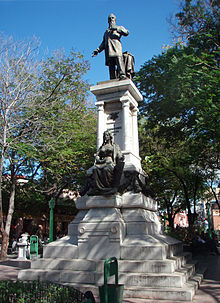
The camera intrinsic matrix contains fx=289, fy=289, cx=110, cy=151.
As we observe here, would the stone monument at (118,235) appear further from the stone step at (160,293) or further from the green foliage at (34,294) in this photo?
the green foliage at (34,294)

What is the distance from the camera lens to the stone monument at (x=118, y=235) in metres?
7.17

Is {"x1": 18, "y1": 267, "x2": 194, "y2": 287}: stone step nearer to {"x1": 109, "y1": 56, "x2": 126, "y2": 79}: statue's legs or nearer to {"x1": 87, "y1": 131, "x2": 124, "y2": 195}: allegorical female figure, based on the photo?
{"x1": 87, "y1": 131, "x2": 124, "y2": 195}: allegorical female figure

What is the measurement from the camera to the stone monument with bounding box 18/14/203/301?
7172 mm

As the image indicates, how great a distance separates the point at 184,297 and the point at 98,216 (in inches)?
131

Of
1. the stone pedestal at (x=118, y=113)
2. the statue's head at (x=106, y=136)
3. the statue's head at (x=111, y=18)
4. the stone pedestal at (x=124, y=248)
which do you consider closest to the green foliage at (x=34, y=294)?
the stone pedestal at (x=124, y=248)

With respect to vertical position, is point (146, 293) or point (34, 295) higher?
point (34, 295)

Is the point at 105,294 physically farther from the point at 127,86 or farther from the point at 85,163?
the point at 85,163

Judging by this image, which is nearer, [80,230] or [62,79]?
[80,230]

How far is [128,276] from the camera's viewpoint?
724 cm

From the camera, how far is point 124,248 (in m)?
8.02

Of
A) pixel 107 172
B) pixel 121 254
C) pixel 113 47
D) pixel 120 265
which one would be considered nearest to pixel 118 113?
pixel 107 172

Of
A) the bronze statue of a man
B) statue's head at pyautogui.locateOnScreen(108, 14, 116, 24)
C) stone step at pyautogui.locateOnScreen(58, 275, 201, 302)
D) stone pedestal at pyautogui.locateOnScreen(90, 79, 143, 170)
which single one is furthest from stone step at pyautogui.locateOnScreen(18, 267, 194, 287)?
statue's head at pyautogui.locateOnScreen(108, 14, 116, 24)

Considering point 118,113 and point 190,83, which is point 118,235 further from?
point 190,83

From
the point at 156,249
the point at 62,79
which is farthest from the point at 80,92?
the point at 156,249
